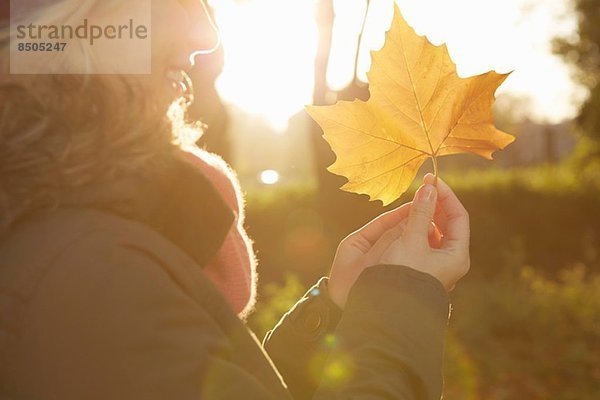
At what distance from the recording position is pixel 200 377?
1.05 m

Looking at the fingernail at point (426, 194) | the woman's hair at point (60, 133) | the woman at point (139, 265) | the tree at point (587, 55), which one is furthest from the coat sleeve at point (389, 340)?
the tree at point (587, 55)

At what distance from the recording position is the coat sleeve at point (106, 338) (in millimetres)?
1026

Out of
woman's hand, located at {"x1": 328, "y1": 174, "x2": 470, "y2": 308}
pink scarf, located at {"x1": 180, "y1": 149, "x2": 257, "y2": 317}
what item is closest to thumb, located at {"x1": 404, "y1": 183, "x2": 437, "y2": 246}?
woman's hand, located at {"x1": 328, "y1": 174, "x2": 470, "y2": 308}

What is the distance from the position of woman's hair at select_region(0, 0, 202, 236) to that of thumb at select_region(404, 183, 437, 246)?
18.7 inches

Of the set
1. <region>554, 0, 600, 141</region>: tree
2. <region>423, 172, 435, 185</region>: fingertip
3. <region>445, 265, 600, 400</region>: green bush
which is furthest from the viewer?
<region>554, 0, 600, 141</region>: tree

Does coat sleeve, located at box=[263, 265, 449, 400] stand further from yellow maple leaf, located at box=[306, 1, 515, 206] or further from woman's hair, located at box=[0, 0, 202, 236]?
woman's hair, located at box=[0, 0, 202, 236]

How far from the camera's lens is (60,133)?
1.12 meters

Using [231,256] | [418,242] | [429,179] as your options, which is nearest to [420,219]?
[418,242]

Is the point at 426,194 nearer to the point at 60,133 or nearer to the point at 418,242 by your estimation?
the point at 418,242

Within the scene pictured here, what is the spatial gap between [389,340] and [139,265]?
16.8 inches

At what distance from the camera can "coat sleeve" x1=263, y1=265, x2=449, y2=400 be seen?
1.21 metres

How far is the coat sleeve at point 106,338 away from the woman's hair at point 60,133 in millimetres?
132

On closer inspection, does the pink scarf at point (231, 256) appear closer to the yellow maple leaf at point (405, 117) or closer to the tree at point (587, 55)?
the yellow maple leaf at point (405, 117)

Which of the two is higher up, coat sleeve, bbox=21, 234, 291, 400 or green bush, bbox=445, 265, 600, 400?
coat sleeve, bbox=21, 234, 291, 400
